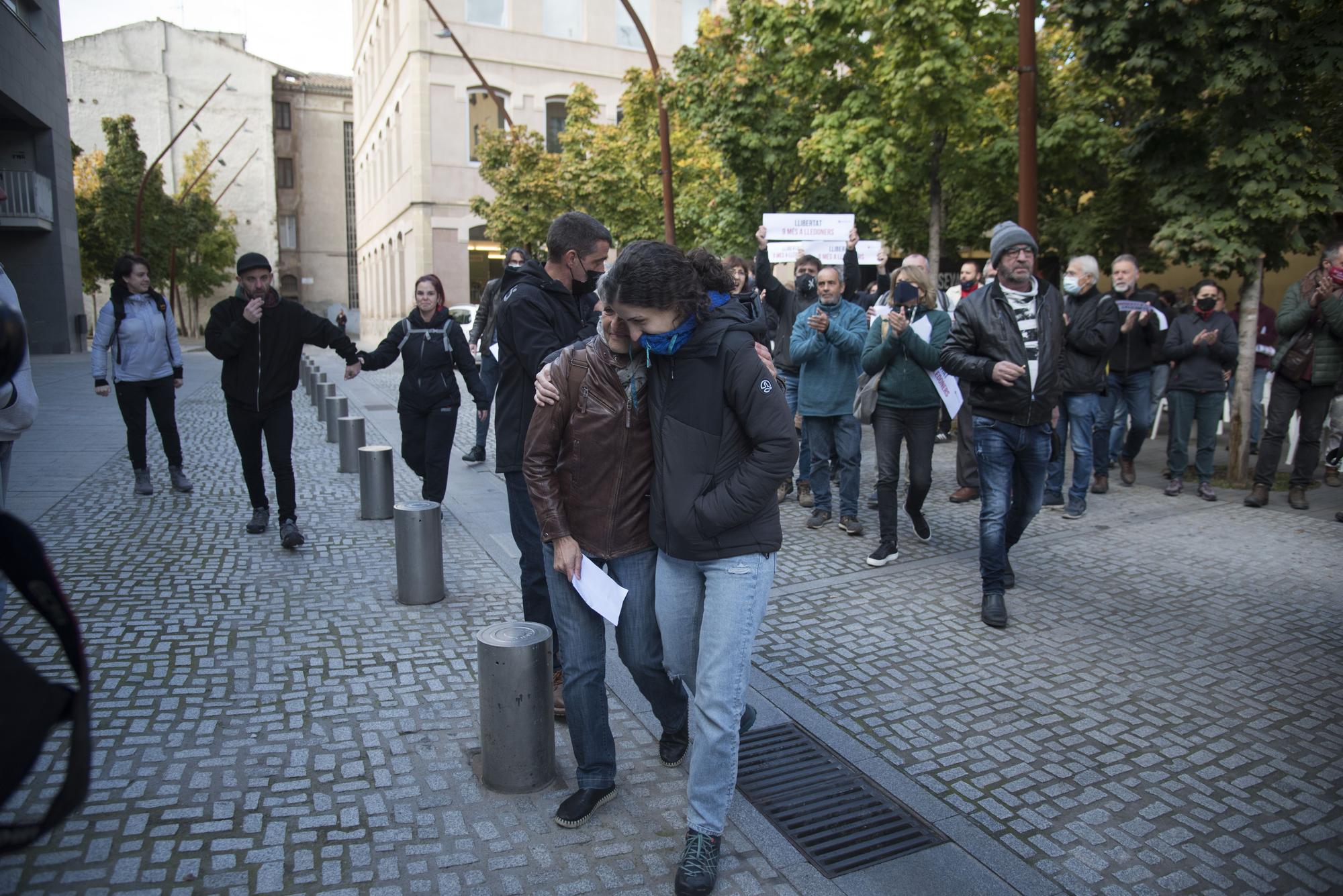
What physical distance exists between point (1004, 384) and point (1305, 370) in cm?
428

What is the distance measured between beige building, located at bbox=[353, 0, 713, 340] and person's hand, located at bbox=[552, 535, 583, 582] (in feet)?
112

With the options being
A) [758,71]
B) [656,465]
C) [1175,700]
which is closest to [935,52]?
[758,71]

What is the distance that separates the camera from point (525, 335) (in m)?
3.96

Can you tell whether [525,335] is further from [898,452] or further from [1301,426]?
[1301,426]

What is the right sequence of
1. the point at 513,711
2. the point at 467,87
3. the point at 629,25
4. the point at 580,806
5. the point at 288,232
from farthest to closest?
the point at 288,232 < the point at 629,25 < the point at 467,87 < the point at 513,711 < the point at 580,806

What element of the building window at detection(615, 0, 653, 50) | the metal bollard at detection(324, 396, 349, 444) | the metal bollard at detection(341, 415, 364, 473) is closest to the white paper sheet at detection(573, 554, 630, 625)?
the metal bollard at detection(341, 415, 364, 473)

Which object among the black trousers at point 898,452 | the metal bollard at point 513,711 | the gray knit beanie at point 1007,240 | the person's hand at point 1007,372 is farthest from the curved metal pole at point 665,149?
the metal bollard at point 513,711

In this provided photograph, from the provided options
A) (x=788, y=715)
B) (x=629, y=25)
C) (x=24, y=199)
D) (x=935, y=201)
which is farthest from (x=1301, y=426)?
(x=629, y=25)

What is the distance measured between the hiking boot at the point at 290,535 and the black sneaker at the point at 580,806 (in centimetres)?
407

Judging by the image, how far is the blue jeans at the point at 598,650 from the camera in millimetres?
3191

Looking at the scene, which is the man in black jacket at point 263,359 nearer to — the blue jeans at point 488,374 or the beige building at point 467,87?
the blue jeans at point 488,374

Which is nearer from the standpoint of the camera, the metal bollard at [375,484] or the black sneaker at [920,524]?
the black sneaker at [920,524]

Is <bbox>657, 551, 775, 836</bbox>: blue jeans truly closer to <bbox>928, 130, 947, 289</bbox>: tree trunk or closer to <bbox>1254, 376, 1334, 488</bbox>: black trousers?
<bbox>1254, 376, 1334, 488</bbox>: black trousers

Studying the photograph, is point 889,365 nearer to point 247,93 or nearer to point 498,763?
point 498,763
